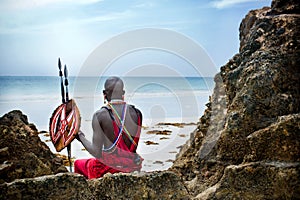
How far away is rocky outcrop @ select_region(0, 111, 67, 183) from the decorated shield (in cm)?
23

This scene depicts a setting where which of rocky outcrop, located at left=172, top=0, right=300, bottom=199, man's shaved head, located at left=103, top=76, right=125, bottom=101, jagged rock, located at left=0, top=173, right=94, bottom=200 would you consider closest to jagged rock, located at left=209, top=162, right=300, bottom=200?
rocky outcrop, located at left=172, top=0, right=300, bottom=199

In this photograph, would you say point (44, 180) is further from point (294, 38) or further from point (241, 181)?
point (294, 38)

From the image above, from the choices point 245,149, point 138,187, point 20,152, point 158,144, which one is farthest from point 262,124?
point 158,144

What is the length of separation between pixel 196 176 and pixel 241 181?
1.00 meters

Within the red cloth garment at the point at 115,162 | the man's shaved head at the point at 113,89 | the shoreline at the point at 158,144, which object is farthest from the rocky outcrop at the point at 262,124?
the shoreline at the point at 158,144

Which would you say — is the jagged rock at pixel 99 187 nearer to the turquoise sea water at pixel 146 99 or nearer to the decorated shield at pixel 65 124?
the decorated shield at pixel 65 124

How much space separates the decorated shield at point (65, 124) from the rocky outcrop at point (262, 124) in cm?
137

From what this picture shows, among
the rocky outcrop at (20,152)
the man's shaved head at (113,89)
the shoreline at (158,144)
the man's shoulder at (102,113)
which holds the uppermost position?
the man's shaved head at (113,89)

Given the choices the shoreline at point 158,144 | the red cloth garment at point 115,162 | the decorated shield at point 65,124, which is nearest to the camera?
the decorated shield at point 65,124

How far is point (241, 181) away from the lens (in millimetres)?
2910

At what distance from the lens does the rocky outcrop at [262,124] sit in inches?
113

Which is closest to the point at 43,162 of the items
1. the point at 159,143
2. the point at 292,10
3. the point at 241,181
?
the point at 241,181

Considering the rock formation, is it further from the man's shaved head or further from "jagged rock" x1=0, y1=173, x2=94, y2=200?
the man's shaved head

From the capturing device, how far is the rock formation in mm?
2832
